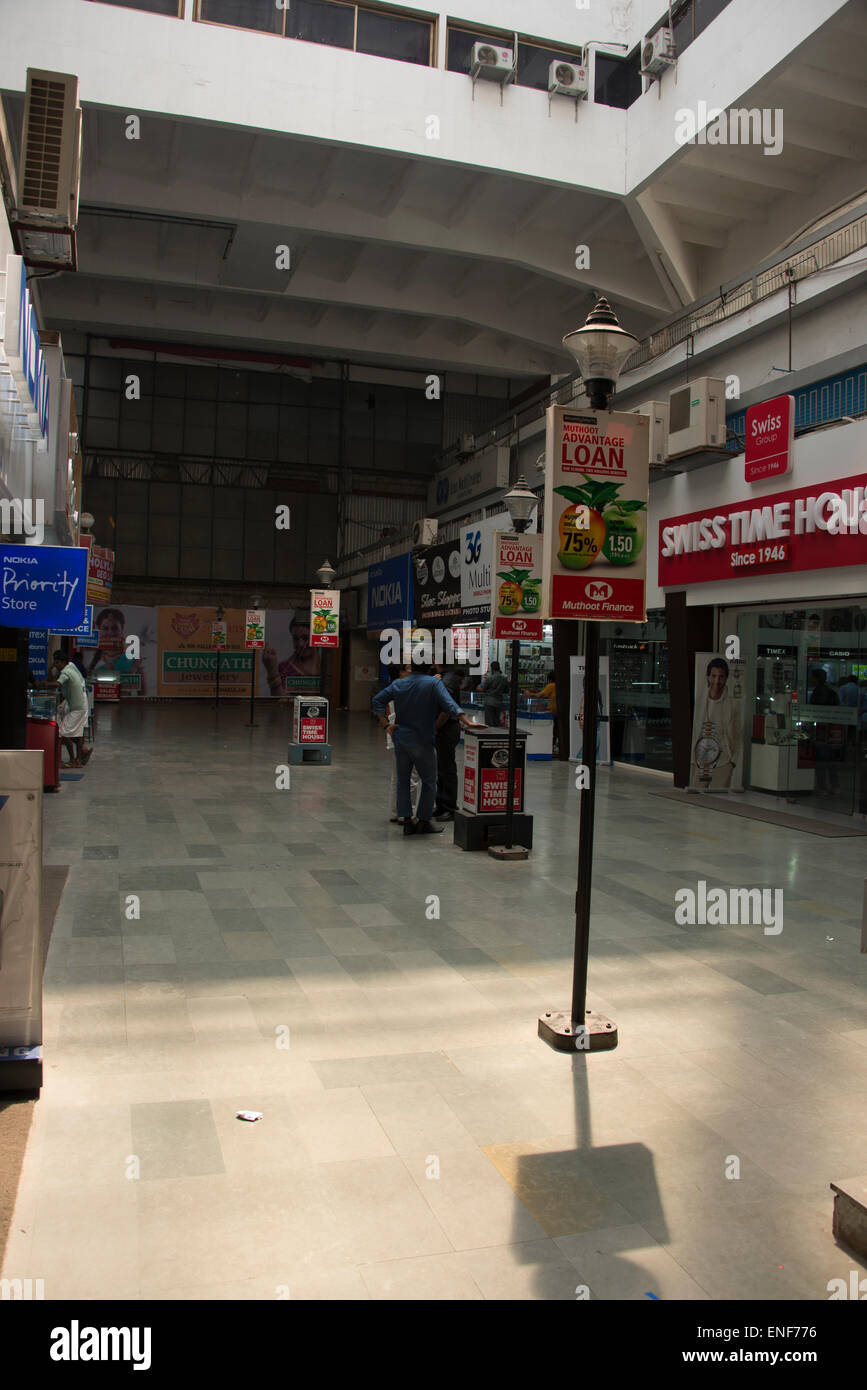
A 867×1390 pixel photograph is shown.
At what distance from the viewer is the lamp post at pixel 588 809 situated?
4.46m

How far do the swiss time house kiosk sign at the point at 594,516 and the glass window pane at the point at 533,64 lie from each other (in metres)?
17.0

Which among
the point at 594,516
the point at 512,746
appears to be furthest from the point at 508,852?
the point at 594,516

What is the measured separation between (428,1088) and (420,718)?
17.9ft

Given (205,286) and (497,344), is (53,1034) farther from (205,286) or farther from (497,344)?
(497,344)

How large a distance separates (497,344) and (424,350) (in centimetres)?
205

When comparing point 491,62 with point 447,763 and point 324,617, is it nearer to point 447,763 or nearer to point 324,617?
point 324,617

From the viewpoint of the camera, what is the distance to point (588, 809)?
4664 mm

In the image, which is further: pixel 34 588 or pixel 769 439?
pixel 769 439

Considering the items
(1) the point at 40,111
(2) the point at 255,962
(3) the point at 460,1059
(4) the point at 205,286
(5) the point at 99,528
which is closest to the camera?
(3) the point at 460,1059

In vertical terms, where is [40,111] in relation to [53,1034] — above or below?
above

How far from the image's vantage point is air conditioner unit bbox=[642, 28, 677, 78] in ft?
53.1

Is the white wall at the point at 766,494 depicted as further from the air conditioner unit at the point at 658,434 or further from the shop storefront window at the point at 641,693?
the shop storefront window at the point at 641,693
